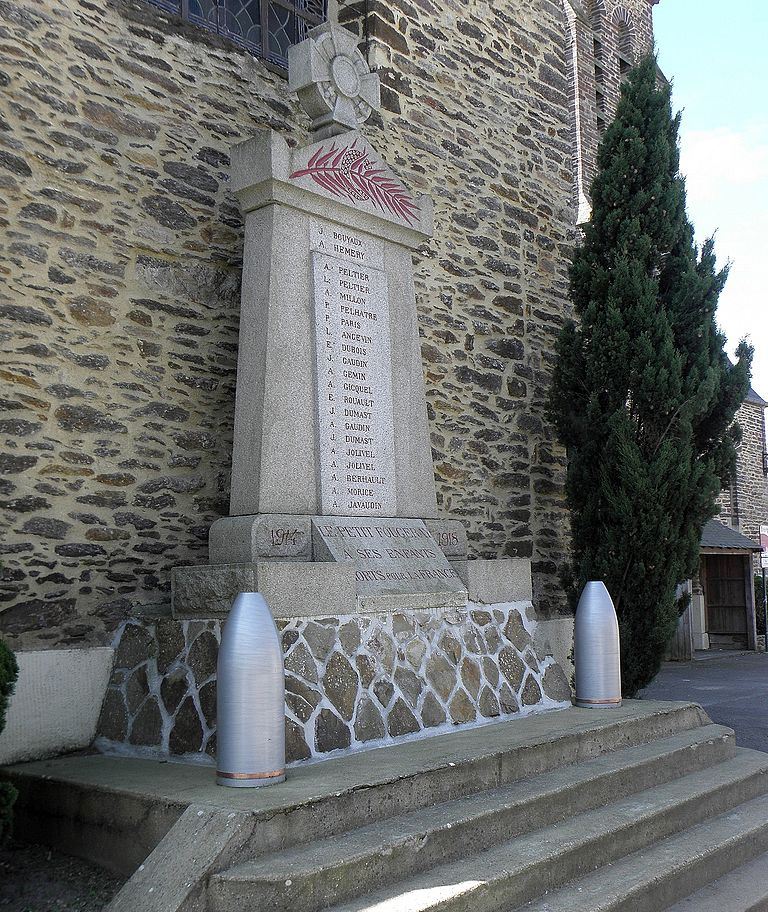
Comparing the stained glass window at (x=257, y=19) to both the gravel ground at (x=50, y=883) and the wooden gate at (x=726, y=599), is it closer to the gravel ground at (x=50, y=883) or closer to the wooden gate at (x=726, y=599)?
the gravel ground at (x=50, y=883)

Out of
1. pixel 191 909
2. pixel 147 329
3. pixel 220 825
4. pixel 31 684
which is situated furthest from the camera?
pixel 147 329

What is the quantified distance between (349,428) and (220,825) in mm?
2907

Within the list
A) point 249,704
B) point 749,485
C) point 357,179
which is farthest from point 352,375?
point 749,485

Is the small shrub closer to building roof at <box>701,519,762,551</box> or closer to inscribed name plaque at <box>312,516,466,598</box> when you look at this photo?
inscribed name plaque at <box>312,516,466,598</box>

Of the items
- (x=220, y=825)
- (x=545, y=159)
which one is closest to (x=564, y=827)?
(x=220, y=825)

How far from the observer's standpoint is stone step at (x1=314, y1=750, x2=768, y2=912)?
3297 millimetres

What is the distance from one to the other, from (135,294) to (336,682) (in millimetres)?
2838

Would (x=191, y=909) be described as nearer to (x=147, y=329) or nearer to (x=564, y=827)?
(x=564, y=827)

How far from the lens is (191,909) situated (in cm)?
304

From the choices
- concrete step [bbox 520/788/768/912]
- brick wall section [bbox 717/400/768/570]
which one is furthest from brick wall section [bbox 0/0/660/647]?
brick wall section [bbox 717/400/768/570]

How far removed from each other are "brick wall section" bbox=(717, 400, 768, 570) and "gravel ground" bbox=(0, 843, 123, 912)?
18.8m

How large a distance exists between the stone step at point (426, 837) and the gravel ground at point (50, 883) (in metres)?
0.79

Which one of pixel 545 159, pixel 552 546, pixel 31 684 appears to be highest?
Result: pixel 545 159

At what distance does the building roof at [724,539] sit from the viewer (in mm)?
17500
